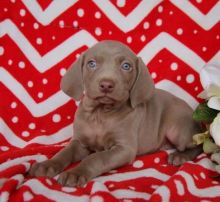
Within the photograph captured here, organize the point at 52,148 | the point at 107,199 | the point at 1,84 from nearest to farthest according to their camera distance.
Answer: the point at 107,199 → the point at 52,148 → the point at 1,84

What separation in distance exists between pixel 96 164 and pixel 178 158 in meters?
0.54

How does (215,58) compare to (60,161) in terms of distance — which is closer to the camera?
(60,161)

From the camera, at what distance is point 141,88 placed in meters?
2.41

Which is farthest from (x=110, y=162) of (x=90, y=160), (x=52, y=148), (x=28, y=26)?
(x=28, y=26)

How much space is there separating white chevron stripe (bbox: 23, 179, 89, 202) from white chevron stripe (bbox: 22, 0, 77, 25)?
154 cm

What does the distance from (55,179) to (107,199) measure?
1.23 feet

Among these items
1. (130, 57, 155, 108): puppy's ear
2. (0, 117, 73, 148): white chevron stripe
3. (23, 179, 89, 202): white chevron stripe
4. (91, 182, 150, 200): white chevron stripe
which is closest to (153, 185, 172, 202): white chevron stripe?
(91, 182, 150, 200): white chevron stripe

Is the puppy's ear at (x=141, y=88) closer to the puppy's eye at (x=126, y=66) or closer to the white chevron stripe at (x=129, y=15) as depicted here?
the puppy's eye at (x=126, y=66)

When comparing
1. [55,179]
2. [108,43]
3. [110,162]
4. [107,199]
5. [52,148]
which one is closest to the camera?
[107,199]

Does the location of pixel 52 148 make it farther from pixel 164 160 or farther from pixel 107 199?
pixel 107 199

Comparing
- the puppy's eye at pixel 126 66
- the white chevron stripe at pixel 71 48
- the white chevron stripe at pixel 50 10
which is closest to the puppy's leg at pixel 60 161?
the puppy's eye at pixel 126 66

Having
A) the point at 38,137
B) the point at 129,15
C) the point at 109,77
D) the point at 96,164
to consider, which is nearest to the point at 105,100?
the point at 109,77

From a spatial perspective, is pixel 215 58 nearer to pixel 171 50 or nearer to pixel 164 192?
pixel 171 50

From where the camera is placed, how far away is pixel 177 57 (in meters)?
3.13
